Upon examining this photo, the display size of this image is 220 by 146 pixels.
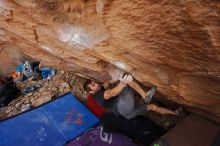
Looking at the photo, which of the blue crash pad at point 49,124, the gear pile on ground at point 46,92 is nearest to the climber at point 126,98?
the blue crash pad at point 49,124

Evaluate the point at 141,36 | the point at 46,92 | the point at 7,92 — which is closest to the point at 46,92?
the point at 46,92

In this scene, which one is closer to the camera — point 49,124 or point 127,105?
point 127,105

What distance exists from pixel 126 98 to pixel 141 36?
1.38m

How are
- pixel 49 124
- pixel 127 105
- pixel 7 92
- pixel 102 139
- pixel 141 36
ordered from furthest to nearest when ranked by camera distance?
pixel 7 92 < pixel 49 124 < pixel 127 105 < pixel 102 139 < pixel 141 36

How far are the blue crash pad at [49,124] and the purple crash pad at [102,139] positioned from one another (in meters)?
0.59

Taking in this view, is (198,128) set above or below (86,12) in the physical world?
below

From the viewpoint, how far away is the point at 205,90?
2336 millimetres

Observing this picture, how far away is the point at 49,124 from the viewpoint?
13.8 ft

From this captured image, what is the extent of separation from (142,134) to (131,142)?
0.25m

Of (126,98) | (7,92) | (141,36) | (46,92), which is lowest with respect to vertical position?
(7,92)

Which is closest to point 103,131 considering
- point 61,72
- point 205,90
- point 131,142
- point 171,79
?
point 131,142

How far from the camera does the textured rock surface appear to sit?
5.49 feet

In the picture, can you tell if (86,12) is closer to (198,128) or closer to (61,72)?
(198,128)

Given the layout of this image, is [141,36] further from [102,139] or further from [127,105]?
[102,139]
